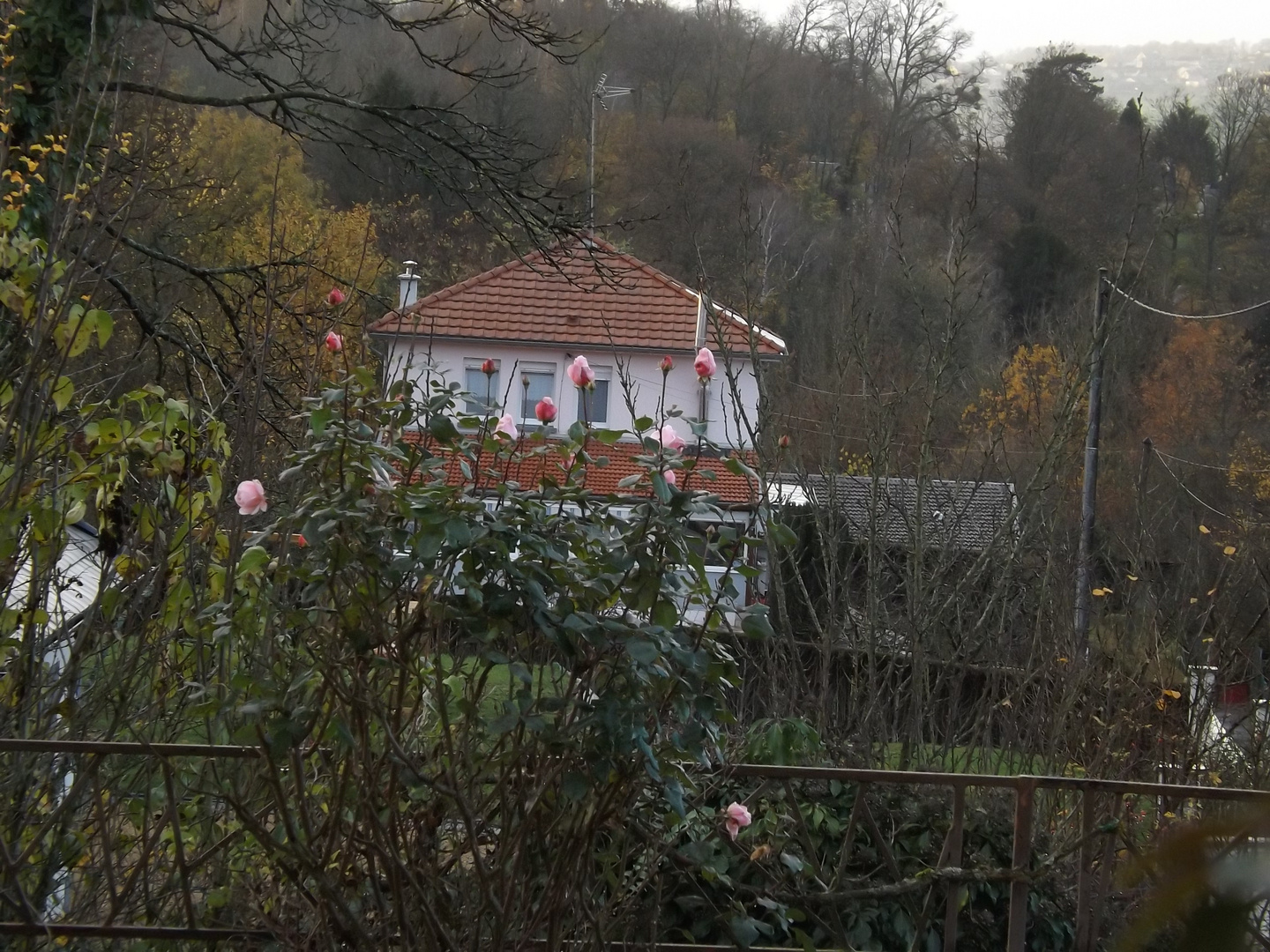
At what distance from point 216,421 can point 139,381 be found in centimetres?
623

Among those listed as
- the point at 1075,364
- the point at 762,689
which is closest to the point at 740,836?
the point at 762,689

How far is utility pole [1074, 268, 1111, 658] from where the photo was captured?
5.67 meters

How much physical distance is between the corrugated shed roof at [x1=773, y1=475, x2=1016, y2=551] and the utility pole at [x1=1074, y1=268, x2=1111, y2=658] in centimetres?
68

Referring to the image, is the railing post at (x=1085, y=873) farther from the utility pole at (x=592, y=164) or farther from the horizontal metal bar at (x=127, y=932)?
the utility pole at (x=592, y=164)

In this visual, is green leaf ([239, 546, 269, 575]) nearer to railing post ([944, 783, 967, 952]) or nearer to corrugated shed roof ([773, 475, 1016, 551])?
railing post ([944, 783, 967, 952])

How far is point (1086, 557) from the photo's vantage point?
7496mm

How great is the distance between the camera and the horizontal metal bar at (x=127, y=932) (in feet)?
8.77

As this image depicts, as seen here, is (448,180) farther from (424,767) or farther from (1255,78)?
(1255,78)

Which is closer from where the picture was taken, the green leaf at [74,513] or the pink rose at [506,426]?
the pink rose at [506,426]

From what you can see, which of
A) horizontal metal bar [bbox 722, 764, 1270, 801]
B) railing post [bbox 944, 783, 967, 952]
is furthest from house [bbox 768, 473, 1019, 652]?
horizontal metal bar [bbox 722, 764, 1270, 801]

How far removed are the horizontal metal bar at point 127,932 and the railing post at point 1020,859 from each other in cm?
182

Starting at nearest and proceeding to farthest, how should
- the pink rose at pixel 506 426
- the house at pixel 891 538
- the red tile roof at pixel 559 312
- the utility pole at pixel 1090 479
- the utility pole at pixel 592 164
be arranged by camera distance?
1. the pink rose at pixel 506 426
2. the house at pixel 891 538
3. the utility pole at pixel 1090 479
4. the utility pole at pixel 592 164
5. the red tile roof at pixel 559 312

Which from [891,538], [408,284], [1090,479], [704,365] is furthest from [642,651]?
[408,284]

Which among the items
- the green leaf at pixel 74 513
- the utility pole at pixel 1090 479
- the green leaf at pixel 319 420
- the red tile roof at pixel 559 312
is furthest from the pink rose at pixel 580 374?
the red tile roof at pixel 559 312
